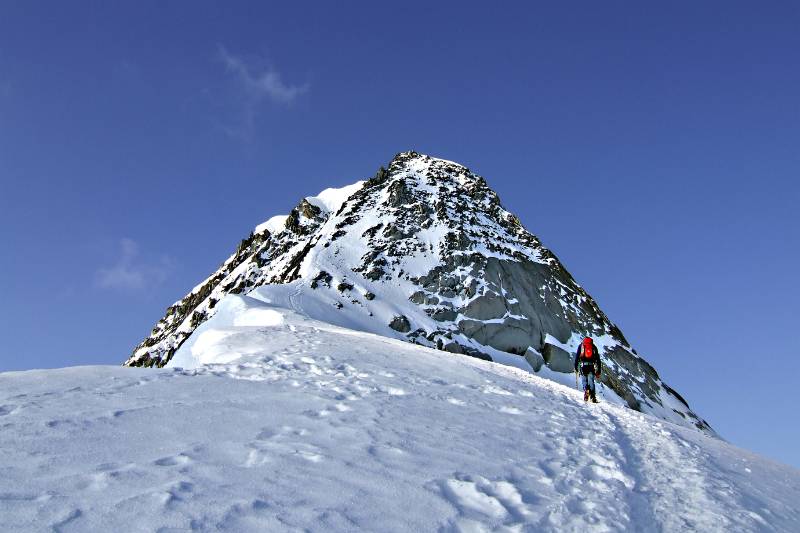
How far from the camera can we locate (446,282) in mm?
72125

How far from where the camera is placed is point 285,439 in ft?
28.9

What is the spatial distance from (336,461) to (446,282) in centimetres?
6440

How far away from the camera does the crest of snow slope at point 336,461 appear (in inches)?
246

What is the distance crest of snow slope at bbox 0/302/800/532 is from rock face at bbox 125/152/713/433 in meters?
39.4

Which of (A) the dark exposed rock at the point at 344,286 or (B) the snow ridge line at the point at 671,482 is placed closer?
(B) the snow ridge line at the point at 671,482

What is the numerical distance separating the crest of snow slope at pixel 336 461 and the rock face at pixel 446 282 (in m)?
39.4

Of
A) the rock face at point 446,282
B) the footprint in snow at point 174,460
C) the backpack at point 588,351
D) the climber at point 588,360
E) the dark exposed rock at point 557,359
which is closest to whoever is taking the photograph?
the footprint in snow at point 174,460

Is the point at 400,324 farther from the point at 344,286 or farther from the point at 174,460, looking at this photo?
the point at 174,460

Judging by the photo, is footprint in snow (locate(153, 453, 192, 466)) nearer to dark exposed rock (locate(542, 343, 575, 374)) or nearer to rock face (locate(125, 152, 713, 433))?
rock face (locate(125, 152, 713, 433))

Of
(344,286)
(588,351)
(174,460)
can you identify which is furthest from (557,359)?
(174,460)

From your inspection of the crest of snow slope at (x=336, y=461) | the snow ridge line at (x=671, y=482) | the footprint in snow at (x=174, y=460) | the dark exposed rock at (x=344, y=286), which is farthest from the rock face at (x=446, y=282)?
the footprint in snow at (x=174, y=460)

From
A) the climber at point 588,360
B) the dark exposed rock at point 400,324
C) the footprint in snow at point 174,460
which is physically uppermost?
the dark exposed rock at point 400,324

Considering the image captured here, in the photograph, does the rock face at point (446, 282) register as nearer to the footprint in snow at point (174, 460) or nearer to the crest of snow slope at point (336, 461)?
the crest of snow slope at point (336, 461)

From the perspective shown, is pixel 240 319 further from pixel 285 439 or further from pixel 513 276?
pixel 513 276
